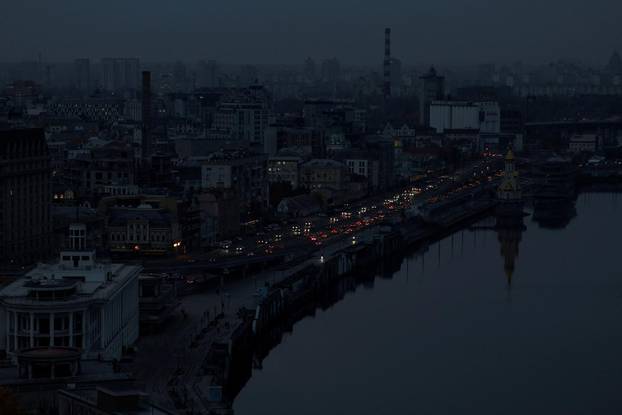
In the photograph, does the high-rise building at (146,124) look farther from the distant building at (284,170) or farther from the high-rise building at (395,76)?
the high-rise building at (395,76)

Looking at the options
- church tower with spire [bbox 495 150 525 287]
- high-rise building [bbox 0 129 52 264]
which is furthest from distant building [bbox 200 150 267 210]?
high-rise building [bbox 0 129 52 264]

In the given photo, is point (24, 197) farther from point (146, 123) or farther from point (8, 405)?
point (146, 123)

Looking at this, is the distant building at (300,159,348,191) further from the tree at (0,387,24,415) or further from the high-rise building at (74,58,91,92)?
the high-rise building at (74,58,91,92)

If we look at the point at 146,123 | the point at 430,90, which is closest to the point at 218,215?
the point at 146,123

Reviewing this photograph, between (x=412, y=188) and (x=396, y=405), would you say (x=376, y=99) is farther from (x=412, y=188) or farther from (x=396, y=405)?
(x=396, y=405)

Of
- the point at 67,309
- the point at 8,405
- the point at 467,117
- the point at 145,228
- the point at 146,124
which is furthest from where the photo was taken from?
the point at 467,117
